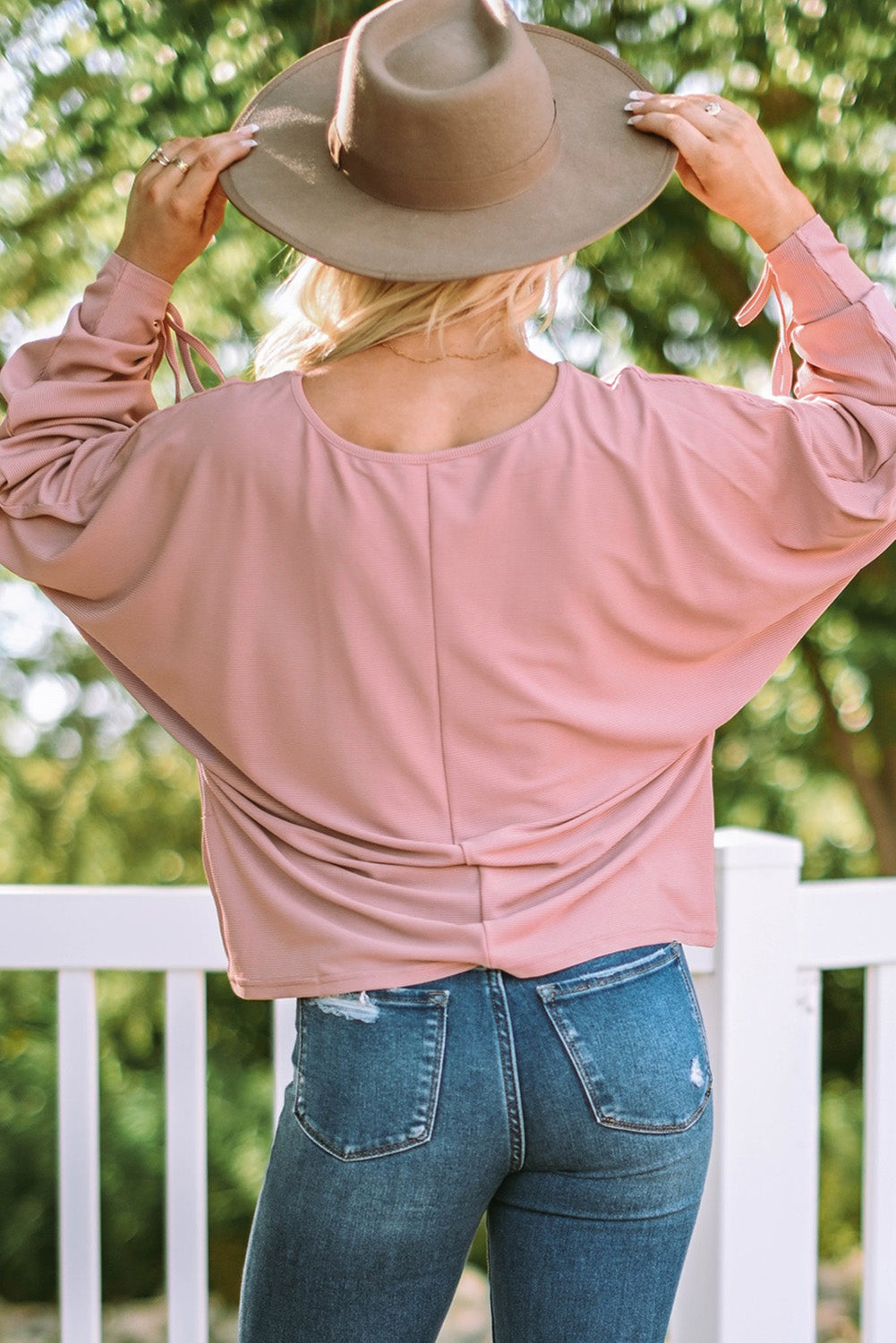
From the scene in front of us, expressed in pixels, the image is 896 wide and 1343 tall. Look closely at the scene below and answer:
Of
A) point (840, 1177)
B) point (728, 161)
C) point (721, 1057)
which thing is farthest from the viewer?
point (840, 1177)

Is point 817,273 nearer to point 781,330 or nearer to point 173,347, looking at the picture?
point 781,330

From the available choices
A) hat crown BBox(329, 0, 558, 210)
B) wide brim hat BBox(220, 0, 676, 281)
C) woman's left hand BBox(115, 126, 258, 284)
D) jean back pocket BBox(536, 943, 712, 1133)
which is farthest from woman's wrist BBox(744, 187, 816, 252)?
jean back pocket BBox(536, 943, 712, 1133)

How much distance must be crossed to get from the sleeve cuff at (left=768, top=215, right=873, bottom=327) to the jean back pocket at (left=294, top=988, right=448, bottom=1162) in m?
0.67

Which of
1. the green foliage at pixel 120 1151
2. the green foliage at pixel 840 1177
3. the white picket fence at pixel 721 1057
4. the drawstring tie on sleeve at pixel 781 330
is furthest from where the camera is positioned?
the green foliage at pixel 840 1177

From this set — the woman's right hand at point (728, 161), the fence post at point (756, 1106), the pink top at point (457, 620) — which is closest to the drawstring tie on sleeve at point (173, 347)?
the pink top at point (457, 620)

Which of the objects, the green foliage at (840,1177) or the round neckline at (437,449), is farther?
the green foliage at (840,1177)

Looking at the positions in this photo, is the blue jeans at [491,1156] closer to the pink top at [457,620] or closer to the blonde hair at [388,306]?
the pink top at [457,620]

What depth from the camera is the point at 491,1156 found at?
1088 millimetres

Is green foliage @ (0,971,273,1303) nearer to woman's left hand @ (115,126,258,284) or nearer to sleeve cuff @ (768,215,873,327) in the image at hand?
woman's left hand @ (115,126,258,284)

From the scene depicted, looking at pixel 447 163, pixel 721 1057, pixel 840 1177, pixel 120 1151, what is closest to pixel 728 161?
pixel 447 163

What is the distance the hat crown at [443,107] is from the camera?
1072 millimetres

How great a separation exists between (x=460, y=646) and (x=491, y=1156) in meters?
0.39

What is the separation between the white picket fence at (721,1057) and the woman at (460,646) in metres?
0.47

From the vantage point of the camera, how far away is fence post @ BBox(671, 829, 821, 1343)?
5.47 ft
